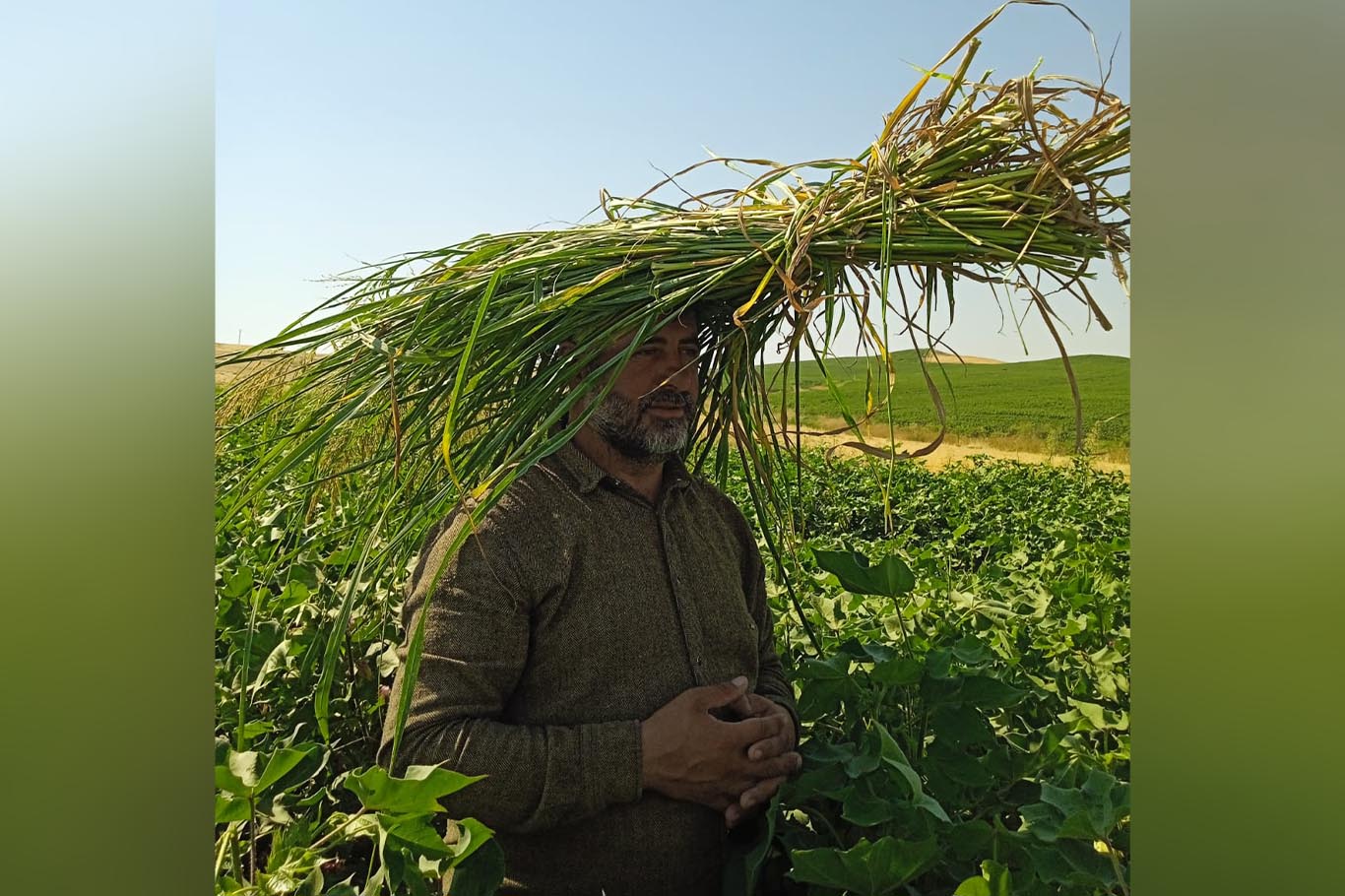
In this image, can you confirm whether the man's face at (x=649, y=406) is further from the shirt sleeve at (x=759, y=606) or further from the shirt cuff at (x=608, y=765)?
the shirt cuff at (x=608, y=765)

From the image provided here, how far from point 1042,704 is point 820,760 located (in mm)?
805

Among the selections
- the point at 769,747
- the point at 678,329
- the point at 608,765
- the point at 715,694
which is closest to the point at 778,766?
the point at 769,747

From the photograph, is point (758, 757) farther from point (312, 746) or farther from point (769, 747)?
point (312, 746)

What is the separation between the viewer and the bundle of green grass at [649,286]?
116 cm

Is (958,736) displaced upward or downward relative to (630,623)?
downward

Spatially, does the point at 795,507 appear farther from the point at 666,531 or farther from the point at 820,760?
the point at 820,760

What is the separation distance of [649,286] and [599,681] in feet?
2.08

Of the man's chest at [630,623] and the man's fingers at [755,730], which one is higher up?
the man's chest at [630,623]

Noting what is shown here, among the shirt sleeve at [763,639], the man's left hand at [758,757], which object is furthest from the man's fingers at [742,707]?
the shirt sleeve at [763,639]

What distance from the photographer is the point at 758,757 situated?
1.52 metres

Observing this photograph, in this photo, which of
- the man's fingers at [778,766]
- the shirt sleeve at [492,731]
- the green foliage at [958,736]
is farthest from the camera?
the man's fingers at [778,766]

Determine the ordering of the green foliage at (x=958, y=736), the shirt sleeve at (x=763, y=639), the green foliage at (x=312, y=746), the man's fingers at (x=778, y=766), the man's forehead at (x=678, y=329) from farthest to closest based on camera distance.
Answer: the shirt sleeve at (x=763, y=639) → the man's forehead at (x=678, y=329) → the man's fingers at (x=778, y=766) → the green foliage at (x=958, y=736) → the green foliage at (x=312, y=746)
